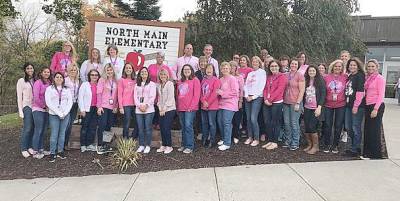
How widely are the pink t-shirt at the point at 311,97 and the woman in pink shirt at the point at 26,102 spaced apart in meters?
5.24

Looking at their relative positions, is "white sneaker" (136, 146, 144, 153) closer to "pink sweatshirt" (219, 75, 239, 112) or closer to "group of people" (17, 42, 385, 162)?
"group of people" (17, 42, 385, 162)

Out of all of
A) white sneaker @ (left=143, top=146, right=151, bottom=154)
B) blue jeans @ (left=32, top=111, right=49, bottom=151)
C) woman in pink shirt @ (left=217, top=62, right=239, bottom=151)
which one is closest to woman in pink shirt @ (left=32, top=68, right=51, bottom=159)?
blue jeans @ (left=32, top=111, right=49, bottom=151)

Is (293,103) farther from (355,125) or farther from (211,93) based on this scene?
(211,93)

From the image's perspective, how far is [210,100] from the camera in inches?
307

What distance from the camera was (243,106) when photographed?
27.6ft

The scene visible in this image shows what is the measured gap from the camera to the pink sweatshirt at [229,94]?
776 cm

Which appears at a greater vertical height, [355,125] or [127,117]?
[355,125]

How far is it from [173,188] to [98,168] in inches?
74.6

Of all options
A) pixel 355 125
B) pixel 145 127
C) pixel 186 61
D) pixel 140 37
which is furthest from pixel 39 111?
pixel 355 125

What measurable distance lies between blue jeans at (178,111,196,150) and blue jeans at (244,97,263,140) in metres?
1.15

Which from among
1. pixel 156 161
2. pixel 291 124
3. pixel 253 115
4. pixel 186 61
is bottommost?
pixel 156 161

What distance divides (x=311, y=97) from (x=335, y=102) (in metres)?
0.45

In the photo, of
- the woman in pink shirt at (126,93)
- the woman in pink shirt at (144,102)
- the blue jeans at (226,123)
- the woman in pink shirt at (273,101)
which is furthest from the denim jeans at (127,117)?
the woman in pink shirt at (273,101)

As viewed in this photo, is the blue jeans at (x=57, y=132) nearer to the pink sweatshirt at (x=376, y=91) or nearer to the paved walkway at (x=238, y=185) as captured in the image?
the paved walkway at (x=238, y=185)
